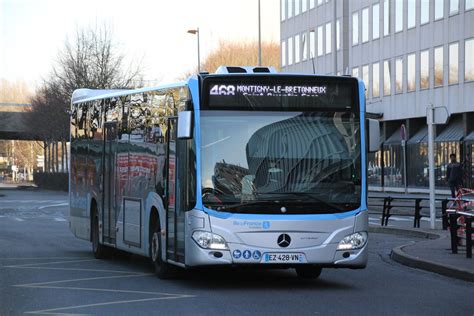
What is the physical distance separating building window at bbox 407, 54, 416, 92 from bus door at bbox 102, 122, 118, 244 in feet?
146

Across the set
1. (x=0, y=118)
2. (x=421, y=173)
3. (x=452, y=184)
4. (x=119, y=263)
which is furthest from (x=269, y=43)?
(x=119, y=263)

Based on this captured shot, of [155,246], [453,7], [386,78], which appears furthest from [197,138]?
[386,78]

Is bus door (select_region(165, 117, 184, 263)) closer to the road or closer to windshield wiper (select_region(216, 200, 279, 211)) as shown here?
the road

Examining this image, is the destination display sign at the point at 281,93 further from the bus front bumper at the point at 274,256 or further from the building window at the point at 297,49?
the building window at the point at 297,49

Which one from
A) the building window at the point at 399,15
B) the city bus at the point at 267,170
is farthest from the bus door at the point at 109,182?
the building window at the point at 399,15

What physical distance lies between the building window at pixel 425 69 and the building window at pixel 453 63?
2653 millimetres

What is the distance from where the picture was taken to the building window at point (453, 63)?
183 feet

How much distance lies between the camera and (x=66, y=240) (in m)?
24.9

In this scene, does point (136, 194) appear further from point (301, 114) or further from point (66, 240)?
point (66, 240)

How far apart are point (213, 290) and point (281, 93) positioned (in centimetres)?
252

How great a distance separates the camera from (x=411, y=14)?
6103cm

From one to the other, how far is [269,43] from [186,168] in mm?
86404

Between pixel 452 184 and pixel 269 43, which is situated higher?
pixel 269 43

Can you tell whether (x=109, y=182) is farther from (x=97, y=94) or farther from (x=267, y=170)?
(x=267, y=170)
